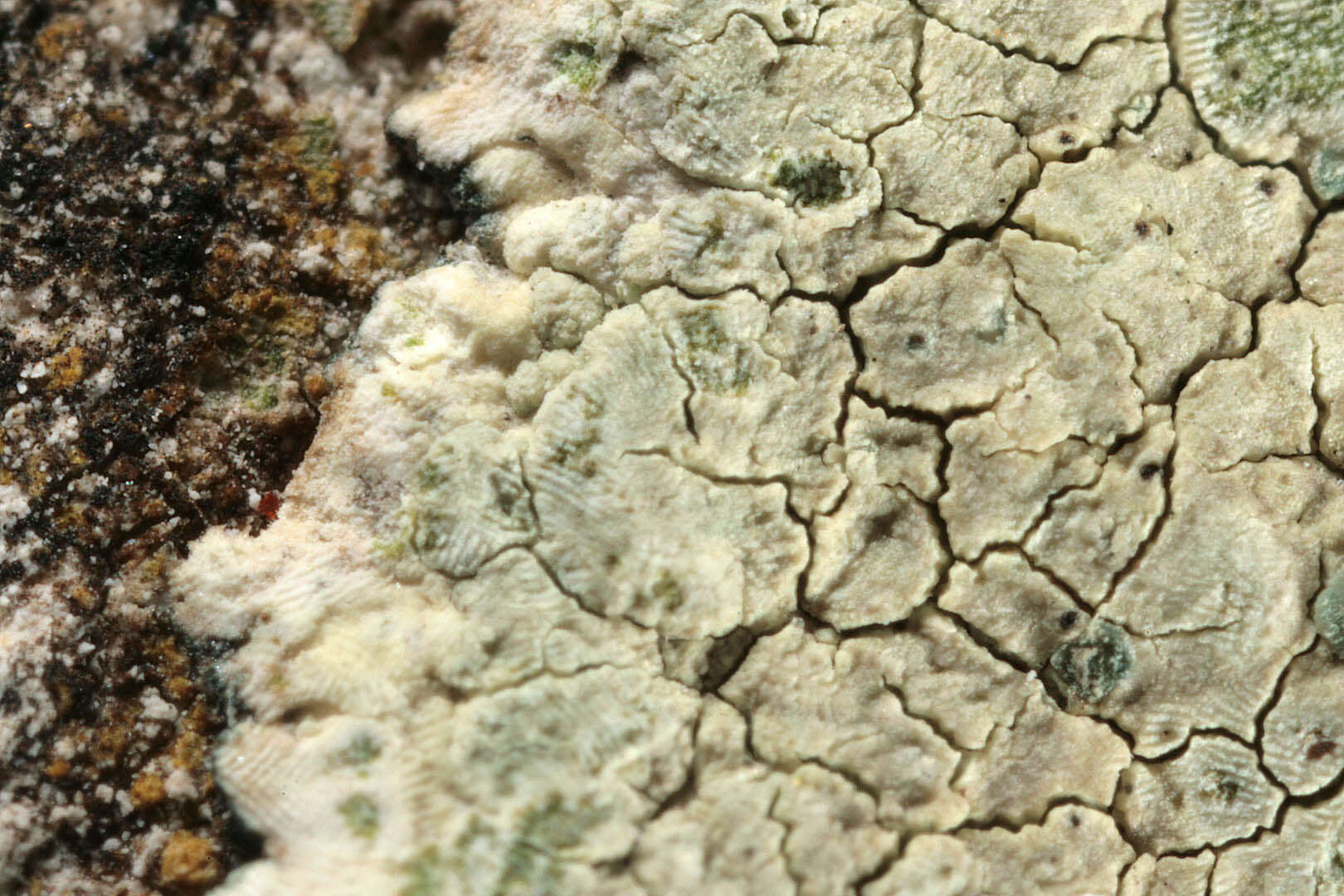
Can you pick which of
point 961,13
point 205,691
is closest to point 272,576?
point 205,691

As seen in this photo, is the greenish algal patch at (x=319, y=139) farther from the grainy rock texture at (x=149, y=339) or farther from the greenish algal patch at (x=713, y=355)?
the greenish algal patch at (x=713, y=355)

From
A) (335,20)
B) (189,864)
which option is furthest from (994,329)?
(189,864)

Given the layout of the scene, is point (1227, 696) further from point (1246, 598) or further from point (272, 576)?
point (272, 576)

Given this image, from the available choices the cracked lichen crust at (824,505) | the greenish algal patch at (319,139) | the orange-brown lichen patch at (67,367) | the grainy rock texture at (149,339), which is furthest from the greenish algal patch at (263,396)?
the greenish algal patch at (319,139)

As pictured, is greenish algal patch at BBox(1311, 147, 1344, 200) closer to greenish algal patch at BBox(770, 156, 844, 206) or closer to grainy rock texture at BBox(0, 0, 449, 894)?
greenish algal patch at BBox(770, 156, 844, 206)

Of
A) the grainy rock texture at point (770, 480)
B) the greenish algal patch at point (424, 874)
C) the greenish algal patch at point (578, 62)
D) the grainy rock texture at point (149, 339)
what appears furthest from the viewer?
the greenish algal patch at point (578, 62)

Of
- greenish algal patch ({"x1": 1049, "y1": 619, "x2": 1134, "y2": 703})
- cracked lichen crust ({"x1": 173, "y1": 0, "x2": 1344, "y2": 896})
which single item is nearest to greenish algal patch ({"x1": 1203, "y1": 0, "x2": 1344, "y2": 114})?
cracked lichen crust ({"x1": 173, "y1": 0, "x2": 1344, "y2": 896})

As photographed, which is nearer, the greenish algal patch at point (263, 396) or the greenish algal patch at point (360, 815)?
the greenish algal patch at point (360, 815)

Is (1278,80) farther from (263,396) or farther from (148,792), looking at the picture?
(148,792)
